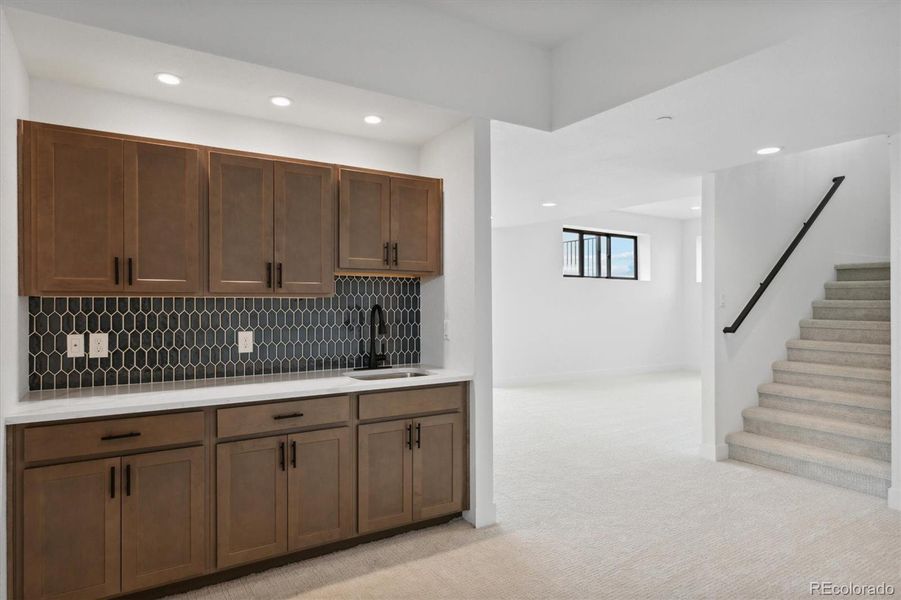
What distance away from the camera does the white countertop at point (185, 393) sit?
2178 millimetres

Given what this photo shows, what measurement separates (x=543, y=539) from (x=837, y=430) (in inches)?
104

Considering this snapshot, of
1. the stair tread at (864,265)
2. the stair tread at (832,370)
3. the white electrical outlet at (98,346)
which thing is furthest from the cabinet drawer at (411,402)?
the stair tread at (864,265)

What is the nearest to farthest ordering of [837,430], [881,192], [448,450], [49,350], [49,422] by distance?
[49,422] < [49,350] < [448,450] < [837,430] < [881,192]

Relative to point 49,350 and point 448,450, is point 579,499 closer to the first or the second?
point 448,450

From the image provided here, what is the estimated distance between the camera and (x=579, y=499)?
356 cm

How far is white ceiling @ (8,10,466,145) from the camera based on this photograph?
2279mm

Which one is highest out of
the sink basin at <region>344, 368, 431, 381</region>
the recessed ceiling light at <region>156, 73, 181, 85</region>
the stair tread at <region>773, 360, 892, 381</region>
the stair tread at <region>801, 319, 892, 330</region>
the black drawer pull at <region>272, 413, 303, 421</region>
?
the recessed ceiling light at <region>156, 73, 181, 85</region>

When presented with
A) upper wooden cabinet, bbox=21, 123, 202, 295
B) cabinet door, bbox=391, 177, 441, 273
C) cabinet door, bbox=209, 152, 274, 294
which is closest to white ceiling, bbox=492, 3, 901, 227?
cabinet door, bbox=391, 177, 441, 273

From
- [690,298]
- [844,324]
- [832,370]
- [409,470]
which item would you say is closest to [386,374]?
[409,470]

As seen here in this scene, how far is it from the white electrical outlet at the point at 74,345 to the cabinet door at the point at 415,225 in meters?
1.65

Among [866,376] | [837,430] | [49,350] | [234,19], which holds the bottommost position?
[837,430]

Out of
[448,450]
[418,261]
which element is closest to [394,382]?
[448,450]

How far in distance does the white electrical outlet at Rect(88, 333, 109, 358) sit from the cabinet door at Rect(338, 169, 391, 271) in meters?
1.25

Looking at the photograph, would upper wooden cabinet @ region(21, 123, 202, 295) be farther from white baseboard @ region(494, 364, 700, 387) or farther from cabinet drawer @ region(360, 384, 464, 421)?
white baseboard @ region(494, 364, 700, 387)
